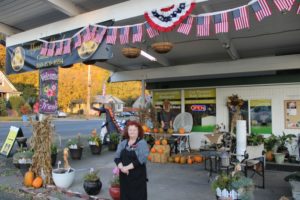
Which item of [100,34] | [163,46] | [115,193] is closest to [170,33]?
[163,46]

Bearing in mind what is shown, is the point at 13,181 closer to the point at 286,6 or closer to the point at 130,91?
the point at 286,6

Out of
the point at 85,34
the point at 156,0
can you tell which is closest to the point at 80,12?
the point at 85,34

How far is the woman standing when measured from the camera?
430 cm

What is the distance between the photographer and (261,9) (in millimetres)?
4461

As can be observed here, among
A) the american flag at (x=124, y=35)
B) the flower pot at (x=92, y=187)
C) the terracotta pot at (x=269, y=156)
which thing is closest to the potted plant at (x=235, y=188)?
the flower pot at (x=92, y=187)

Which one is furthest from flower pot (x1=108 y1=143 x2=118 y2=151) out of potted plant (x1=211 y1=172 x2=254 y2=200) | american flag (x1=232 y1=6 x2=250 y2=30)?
american flag (x1=232 y1=6 x2=250 y2=30)

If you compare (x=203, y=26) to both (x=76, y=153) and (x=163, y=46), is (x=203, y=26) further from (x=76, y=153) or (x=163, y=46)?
(x=76, y=153)

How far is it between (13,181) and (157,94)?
6.90 meters

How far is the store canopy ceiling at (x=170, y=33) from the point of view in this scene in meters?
6.09

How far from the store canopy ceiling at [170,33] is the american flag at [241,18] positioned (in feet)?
1.76

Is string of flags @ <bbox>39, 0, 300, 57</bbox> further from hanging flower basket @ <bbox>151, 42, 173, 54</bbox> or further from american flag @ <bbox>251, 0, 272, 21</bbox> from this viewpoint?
hanging flower basket @ <bbox>151, 42, 173, 54</bbox>

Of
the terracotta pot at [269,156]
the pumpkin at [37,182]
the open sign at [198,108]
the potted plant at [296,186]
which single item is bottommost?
→ the pumpkin at [37,182]

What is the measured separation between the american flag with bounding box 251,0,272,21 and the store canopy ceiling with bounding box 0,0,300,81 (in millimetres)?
766

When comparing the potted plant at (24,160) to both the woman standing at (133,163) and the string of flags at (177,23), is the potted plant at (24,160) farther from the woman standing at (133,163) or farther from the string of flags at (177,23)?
the woman standing at (133,163)
